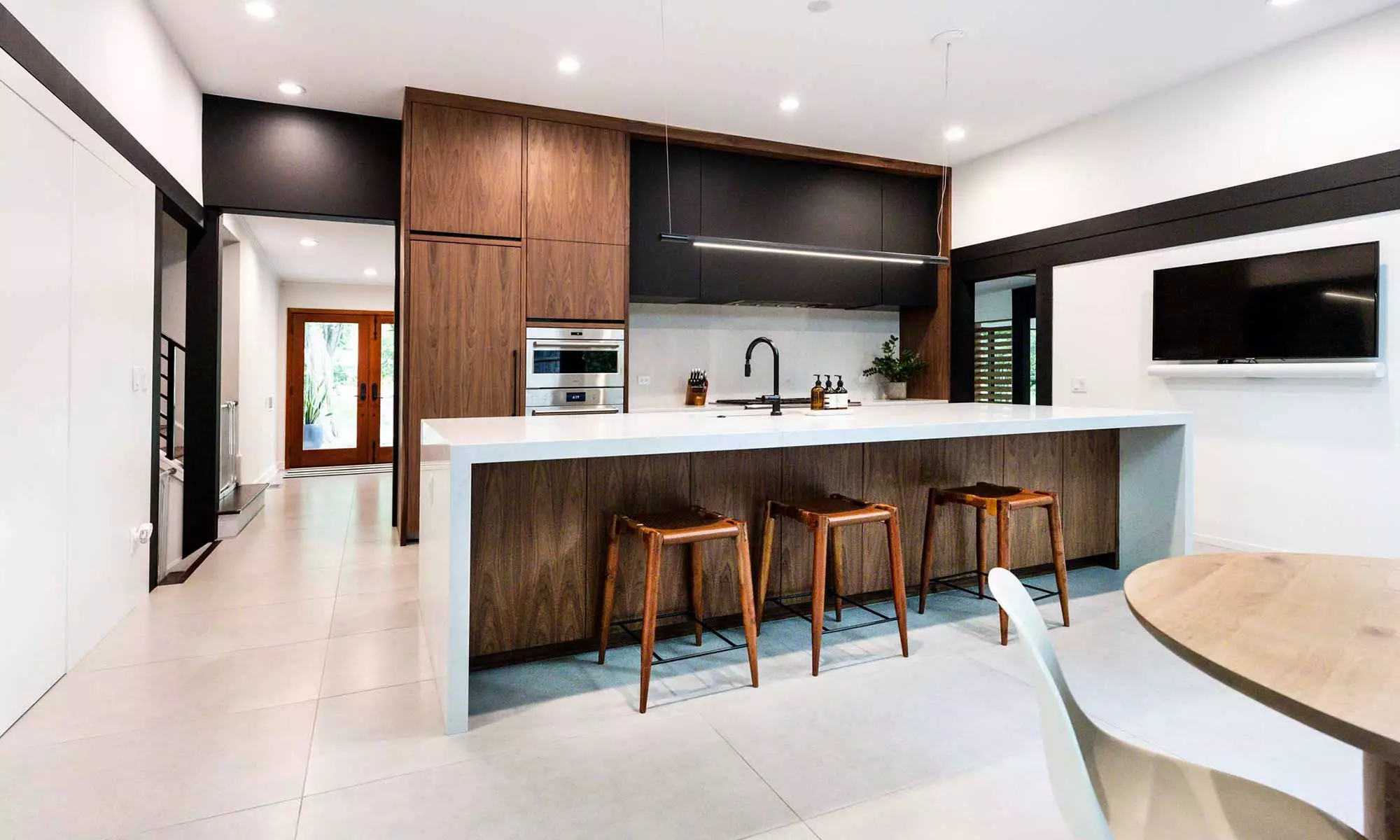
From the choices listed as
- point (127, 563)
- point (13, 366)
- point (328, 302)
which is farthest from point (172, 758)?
point (328, 302)

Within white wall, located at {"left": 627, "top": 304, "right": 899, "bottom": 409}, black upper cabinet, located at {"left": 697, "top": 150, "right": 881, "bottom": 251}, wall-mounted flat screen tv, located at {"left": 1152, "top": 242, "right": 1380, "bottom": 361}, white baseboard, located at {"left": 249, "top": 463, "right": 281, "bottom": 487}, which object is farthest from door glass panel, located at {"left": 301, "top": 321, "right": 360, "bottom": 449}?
wall-mounted flat screen tv, located at {"left": 1152, "top": 242, "right": 1380, "bottom": 361}

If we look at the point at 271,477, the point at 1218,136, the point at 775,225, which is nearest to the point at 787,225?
the point at 775,225

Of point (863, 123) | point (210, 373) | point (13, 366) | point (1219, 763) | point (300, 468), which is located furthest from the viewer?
point (300, 468)

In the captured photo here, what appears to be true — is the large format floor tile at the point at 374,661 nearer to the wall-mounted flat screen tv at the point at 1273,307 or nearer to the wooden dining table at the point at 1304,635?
the wooden dining table at the point at 1304,635

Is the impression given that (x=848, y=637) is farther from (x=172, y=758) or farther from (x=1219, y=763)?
(x=172, y=758)

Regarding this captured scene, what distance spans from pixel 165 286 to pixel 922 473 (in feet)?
17.9

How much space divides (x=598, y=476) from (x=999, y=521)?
5.17ft

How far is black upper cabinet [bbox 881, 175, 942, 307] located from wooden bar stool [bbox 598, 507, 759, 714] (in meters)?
3.99

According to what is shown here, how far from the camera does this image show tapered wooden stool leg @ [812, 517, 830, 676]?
242cm

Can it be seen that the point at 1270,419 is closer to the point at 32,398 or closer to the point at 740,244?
the point at 740,244

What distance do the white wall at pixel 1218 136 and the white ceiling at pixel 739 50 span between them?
0.40 ft

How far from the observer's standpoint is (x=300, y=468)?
8.95m

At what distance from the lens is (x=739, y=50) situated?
12.8 feet

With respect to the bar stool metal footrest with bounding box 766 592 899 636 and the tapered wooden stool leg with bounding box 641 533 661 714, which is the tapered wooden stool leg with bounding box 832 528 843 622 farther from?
the tapered wooden stool leg with bounding box 641 533 661 714
